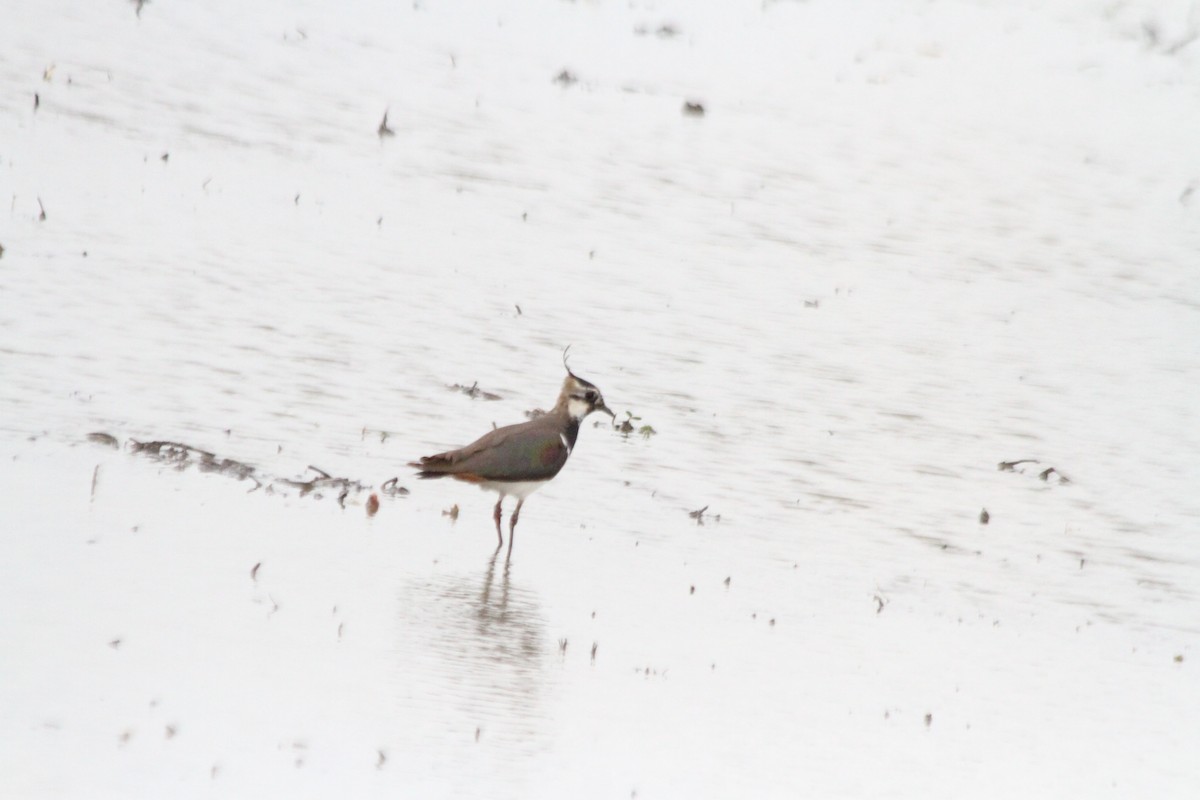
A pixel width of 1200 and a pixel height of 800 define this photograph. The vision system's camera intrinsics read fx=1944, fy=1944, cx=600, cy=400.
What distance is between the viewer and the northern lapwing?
30.9ft

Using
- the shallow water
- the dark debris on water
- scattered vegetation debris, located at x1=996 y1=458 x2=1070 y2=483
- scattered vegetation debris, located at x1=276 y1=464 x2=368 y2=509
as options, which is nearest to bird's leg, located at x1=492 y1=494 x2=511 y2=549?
the shallow water

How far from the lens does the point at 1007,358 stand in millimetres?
14992

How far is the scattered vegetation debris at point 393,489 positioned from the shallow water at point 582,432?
0.29 ft

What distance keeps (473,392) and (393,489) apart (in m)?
2.34

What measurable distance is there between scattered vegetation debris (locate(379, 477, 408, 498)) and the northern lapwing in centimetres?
14

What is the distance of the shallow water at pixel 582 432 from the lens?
6.72m

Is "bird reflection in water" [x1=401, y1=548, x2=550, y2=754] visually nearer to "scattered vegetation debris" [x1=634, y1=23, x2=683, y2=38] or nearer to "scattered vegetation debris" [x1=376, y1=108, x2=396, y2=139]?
"scattered vegetation debris" [x1=376, y1=108, x2=396, y2=139]

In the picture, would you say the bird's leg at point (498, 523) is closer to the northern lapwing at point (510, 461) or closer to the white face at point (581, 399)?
the northern lapwing at point (510, 461)

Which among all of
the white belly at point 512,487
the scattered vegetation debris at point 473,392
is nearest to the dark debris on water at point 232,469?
the white belly at point 512,487

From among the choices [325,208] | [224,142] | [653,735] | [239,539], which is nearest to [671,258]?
[325,208]

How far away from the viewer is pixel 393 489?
964 centimetres

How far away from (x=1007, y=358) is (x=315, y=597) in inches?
Answer: 337

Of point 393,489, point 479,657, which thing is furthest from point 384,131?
point 479,657

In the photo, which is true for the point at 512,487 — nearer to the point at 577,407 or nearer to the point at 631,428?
the point at 577,407
